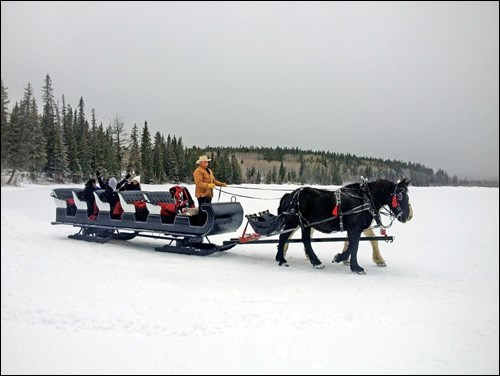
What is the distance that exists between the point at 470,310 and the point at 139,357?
391cm

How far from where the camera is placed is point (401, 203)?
7832 mm

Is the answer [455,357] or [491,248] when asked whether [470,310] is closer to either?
[455,357]

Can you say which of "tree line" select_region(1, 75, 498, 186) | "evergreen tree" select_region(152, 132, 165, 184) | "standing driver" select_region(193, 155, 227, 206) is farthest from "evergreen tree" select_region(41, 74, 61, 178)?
"evergreen tree" select_region(152, 132, 165, 184)

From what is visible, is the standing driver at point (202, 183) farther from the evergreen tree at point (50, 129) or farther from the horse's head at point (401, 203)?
the horse's head at point (401, 203)

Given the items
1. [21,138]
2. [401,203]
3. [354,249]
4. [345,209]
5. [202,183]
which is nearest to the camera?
[21,138]

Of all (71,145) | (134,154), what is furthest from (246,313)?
(134,154)

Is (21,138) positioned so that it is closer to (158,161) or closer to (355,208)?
(355,208)

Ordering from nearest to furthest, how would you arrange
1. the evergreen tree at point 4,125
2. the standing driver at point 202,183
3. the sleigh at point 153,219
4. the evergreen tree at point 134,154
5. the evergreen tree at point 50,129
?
the evergreen tree at point 4,125 < the evergreen tree at point 50,129 < the sleigh at point 153,219 < the standing driver at point 202,183 < the evergreen tree at point 134,154

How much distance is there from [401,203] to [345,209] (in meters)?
1.01

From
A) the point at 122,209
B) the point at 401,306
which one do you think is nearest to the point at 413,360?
the point at 401,306

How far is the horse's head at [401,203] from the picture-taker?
7.80 meters

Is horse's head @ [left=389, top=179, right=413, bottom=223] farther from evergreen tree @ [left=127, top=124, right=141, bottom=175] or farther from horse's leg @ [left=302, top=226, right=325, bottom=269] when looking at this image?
evergreen tree @ [left=127, top=124, right=141, bottom=175]

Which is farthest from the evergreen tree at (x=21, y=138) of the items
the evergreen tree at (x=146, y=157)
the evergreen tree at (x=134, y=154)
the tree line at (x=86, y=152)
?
the evergreen tree at (x=146, y=157)

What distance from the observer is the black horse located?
7.82 metres
